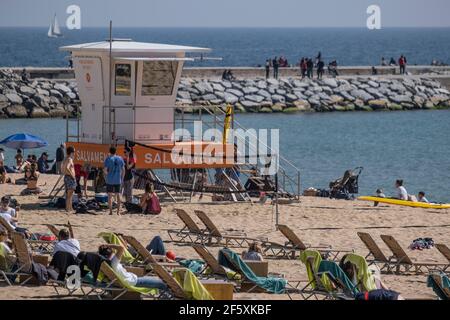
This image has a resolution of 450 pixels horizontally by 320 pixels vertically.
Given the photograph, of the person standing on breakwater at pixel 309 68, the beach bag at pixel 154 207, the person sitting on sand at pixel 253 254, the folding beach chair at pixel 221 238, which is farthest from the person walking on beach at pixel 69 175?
the person standing on breakwater at pixel 309 68

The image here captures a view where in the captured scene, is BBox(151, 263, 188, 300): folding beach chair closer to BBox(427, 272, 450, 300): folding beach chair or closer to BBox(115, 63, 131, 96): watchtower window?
BBox(427, 272, 450, 300): folding beach chair

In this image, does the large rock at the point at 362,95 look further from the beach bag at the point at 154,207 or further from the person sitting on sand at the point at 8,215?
the person sitting on sand at the point at 8,215

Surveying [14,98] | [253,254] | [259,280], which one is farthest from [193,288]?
[14,98]

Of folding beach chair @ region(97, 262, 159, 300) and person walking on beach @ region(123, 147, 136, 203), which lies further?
person walking on beach @ region(123, 147, 136, 203)

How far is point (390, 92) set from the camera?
6594cm

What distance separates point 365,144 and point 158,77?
25.0 m

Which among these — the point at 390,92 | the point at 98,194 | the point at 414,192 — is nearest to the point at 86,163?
the point at 98,194

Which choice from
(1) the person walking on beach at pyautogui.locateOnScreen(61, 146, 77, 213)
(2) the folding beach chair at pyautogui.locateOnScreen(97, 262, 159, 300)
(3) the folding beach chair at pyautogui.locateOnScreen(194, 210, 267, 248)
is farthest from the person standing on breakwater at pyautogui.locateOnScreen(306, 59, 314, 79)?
(2) the folding beach chair at pyautogui.locateOnScreen(97, 262, 159, 300)

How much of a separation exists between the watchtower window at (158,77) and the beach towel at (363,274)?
10790mm

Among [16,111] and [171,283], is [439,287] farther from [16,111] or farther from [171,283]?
[16,111]

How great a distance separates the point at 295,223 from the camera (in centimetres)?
2511

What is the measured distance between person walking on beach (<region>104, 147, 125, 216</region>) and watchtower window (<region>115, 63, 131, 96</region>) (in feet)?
9.27

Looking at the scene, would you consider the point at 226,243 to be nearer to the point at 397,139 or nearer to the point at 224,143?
the point at 224,143

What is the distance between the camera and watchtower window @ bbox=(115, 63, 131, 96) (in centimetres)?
2736
